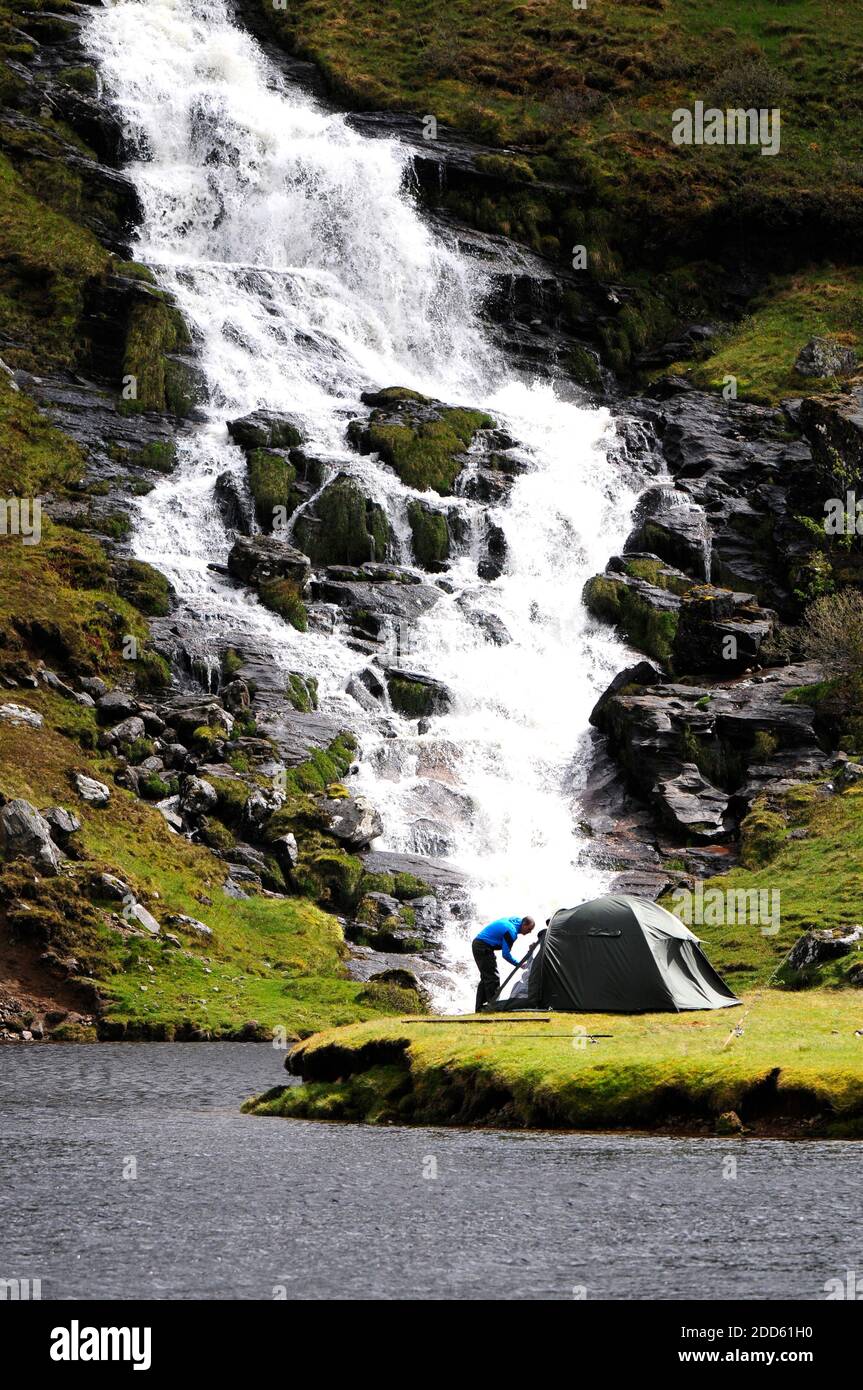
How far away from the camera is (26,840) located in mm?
40688

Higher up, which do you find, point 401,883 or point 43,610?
point 43,610

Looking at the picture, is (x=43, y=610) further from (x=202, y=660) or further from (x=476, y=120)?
(x=476, y=120)

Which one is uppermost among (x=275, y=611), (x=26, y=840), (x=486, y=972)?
(x=275, y=611)

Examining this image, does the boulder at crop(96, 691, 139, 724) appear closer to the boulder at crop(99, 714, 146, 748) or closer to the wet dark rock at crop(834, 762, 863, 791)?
the boulder at crop(99, 714, 146, 748)

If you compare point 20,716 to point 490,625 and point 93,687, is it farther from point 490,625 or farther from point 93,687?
point 490,625

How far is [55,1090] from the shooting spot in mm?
26859

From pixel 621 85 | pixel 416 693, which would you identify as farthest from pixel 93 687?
pixel 621 85

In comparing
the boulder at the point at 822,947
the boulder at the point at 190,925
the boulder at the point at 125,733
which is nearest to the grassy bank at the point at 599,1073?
the boulder at the point at 822,947

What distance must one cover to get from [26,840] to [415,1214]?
92.6 ft

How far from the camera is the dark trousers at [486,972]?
27.4 m

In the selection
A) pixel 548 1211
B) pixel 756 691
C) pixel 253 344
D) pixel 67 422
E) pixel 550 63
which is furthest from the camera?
pixel 550 63
